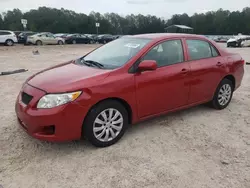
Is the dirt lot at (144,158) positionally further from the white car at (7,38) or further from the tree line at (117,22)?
the tree line at (117,22)

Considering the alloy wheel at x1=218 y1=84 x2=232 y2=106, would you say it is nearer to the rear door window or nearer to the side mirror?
the rear door window

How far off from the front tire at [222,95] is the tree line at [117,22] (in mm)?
69317

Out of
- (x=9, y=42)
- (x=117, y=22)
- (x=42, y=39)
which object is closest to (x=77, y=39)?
(x=42, y=39)

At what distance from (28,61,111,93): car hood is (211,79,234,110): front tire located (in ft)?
8.25

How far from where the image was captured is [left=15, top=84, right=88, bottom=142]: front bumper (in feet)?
9.50

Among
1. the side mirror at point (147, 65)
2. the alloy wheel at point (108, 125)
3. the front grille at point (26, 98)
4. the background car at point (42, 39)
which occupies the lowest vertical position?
the alloy wheel at point (108, 125)

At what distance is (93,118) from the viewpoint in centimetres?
312

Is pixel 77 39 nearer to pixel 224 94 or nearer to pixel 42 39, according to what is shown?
pixel 42 39

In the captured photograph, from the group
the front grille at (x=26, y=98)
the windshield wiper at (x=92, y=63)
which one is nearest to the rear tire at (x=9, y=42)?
the windshield wiper at (x=92, y=63)

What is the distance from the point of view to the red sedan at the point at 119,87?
2.97 meters

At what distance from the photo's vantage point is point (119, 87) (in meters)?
3.26

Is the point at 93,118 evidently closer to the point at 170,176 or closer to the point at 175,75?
the point at 170,176

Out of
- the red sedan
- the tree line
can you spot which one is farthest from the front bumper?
the tree line

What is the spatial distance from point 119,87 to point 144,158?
0.99 metres
